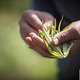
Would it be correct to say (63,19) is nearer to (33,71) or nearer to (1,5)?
(33,71)

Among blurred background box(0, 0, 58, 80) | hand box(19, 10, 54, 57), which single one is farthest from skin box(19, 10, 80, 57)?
blurred background box(0, 0, 58, 80)

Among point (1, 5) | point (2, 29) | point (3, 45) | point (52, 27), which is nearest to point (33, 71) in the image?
point (3, 45)

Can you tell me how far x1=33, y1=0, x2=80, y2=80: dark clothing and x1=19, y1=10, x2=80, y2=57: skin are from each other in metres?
0.10

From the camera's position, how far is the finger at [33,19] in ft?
8.18

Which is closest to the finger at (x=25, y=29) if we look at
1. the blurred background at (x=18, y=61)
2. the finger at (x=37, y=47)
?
the finger at (x=37, y=47)

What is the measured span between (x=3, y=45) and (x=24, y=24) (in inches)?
106

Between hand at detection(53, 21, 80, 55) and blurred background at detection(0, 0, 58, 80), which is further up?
hand at detection(53, 21, 80, 55)

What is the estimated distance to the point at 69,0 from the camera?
2.64 m

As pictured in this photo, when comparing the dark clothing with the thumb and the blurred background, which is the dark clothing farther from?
the blurred background

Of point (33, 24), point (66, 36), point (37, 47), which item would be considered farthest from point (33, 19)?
point (66, 36)

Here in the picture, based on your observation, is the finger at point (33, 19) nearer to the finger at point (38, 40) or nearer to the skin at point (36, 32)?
the skin at point (36, 32)

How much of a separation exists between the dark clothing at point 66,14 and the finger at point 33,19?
20 cm

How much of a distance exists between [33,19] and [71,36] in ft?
1.18

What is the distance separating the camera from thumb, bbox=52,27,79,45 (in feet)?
7.28
